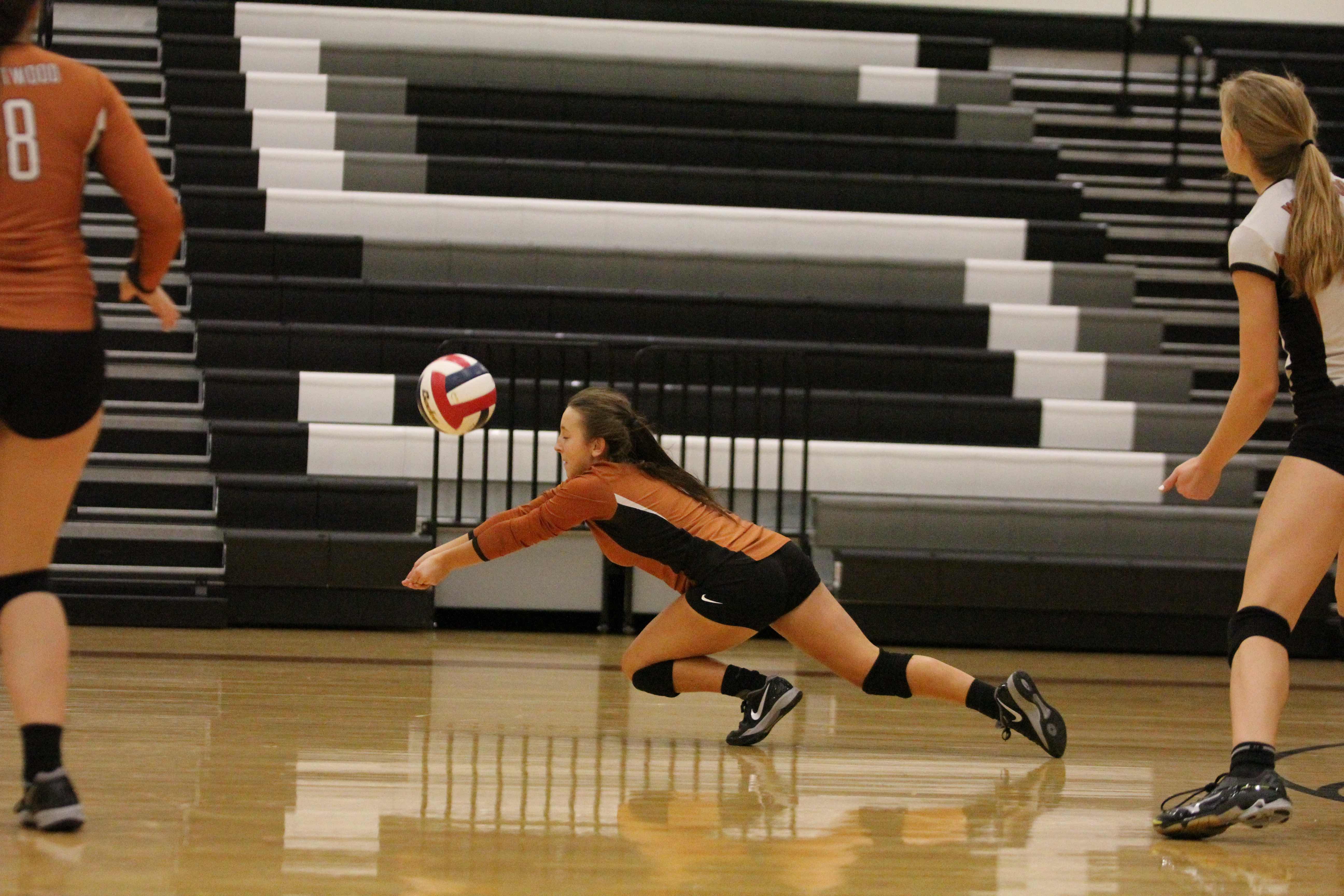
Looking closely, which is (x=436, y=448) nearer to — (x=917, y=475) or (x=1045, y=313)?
(x=917, y=475)

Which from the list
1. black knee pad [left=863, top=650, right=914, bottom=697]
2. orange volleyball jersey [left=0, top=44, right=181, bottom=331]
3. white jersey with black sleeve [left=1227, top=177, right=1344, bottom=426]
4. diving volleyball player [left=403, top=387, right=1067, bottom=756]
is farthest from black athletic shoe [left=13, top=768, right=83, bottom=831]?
white jersey with black sleeve [left=1227, top=177, right=1344, bottom=426]

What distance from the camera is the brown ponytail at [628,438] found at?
119 inches

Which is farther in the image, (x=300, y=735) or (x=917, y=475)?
(x=917, y=475)

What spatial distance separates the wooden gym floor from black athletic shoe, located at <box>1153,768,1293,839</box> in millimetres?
34

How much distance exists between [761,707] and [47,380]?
1600mm

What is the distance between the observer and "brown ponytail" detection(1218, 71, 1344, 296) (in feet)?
7.25

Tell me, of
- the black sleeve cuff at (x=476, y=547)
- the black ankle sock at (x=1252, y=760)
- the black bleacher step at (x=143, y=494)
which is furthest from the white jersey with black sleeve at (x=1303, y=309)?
the black bleacher step at (x=143, y=494)

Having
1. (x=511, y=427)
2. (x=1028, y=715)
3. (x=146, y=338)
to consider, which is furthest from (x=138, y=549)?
(x=1028, y=715)

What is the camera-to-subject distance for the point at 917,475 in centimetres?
507

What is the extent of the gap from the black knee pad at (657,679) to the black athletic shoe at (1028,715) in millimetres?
690

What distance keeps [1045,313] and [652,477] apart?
3044 mm

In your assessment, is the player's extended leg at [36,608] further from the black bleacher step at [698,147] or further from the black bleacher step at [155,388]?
the black bleacher step at [698,147]

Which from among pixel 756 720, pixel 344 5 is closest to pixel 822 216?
pixel 344 5

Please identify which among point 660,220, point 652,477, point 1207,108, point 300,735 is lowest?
point 300,735
